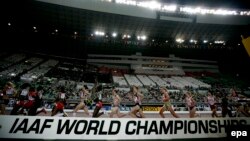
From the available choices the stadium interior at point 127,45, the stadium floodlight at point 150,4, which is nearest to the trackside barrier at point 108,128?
the stadium interior at point 127,45

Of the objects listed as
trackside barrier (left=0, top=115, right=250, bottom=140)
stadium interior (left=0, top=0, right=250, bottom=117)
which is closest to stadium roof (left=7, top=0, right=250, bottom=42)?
stadium interior (left=0, top=0, right=250, bottom=117)

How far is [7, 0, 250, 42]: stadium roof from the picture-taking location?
34125 millimetres

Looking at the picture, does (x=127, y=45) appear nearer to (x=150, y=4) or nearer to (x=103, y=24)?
(x=103, y=24)

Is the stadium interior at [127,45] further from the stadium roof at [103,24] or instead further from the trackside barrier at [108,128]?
the trackside barrier at [108,128]

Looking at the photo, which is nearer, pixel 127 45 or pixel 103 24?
pixel 103 24

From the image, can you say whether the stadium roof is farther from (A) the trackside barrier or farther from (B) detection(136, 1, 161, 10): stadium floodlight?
(A) the trackside barrier

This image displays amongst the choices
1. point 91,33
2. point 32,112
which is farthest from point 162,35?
point 32,112

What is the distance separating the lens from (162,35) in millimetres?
42469

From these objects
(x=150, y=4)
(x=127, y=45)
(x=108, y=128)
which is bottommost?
(x=108, y=128)

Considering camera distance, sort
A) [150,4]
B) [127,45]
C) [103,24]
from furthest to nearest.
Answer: [127,45] < [103,24] < [150,4]

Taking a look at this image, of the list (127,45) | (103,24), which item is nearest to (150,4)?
(103,24)

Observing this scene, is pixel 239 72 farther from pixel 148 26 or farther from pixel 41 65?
pixel 41 65

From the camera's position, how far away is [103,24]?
3791 cm

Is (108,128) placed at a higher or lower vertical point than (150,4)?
lower
